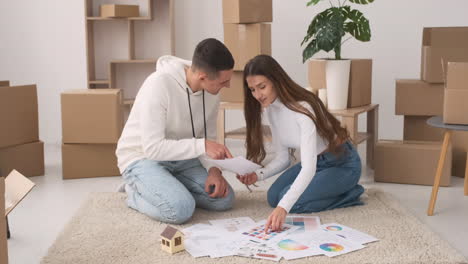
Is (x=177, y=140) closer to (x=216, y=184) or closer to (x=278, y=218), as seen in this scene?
(x=216, y=184)

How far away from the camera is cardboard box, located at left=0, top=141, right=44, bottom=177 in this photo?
3580 mm

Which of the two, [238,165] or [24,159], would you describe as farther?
[24,159]

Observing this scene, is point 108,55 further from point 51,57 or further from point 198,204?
point 198,204

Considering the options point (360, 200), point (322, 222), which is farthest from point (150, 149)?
point (360, 200)

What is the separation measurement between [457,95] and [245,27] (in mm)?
1512

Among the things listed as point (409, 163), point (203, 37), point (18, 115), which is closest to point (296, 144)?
point (409, 163)

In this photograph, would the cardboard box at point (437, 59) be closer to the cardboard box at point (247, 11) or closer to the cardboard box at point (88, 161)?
the cardboard box at point (247, 11)

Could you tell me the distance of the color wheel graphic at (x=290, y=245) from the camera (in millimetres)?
2236

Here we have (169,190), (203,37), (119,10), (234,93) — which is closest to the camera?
(169,190)

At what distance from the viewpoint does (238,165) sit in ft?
8.23

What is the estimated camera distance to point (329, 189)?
2.81 metres

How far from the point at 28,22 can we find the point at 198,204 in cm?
262

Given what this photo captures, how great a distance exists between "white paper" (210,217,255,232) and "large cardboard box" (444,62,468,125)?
3.26ft

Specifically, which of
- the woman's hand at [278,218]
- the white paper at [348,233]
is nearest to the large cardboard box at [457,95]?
the white paper at [348,233]
